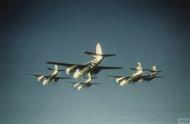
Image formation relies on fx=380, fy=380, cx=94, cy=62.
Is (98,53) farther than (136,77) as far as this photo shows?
No

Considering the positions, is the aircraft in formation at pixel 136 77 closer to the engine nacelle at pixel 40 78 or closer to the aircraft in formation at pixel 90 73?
the aircraft in formation at pixel 90 73

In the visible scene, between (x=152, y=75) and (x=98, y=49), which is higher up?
(x=98, y=49)

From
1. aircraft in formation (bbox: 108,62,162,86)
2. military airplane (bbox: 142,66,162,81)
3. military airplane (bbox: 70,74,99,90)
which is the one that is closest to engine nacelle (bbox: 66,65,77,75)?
military airplane (bbox: 70,74,99,90)

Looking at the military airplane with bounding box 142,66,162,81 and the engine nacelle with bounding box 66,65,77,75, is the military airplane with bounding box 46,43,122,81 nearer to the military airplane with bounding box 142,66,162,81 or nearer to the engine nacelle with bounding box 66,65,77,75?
the engine nacelle with bounding box 66,65,77,75

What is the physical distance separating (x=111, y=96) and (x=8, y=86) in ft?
2.41

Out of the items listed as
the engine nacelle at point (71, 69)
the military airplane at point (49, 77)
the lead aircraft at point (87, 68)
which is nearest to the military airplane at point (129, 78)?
the lead aircraft at point (87, 68)

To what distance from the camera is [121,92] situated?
2.74m

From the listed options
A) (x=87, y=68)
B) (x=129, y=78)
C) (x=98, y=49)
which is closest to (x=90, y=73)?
(x=87, y=68)

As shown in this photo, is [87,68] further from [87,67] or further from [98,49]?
[98,49]

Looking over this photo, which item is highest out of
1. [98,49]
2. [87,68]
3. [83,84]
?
[98,49]

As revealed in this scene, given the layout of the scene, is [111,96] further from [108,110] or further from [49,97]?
[49,97]

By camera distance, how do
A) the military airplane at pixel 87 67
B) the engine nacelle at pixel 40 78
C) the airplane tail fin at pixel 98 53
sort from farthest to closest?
the engine nacelle at pixel 40 78 < the military airplane at pixel 87 67 < the airplane tail fin at pixel 98 53

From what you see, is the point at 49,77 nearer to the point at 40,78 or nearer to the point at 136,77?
the point at 40,78

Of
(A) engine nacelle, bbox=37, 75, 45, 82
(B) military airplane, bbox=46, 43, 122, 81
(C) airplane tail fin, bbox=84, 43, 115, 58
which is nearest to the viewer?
(C) airplane tail fin, bbox=84, 43, 115, 58
